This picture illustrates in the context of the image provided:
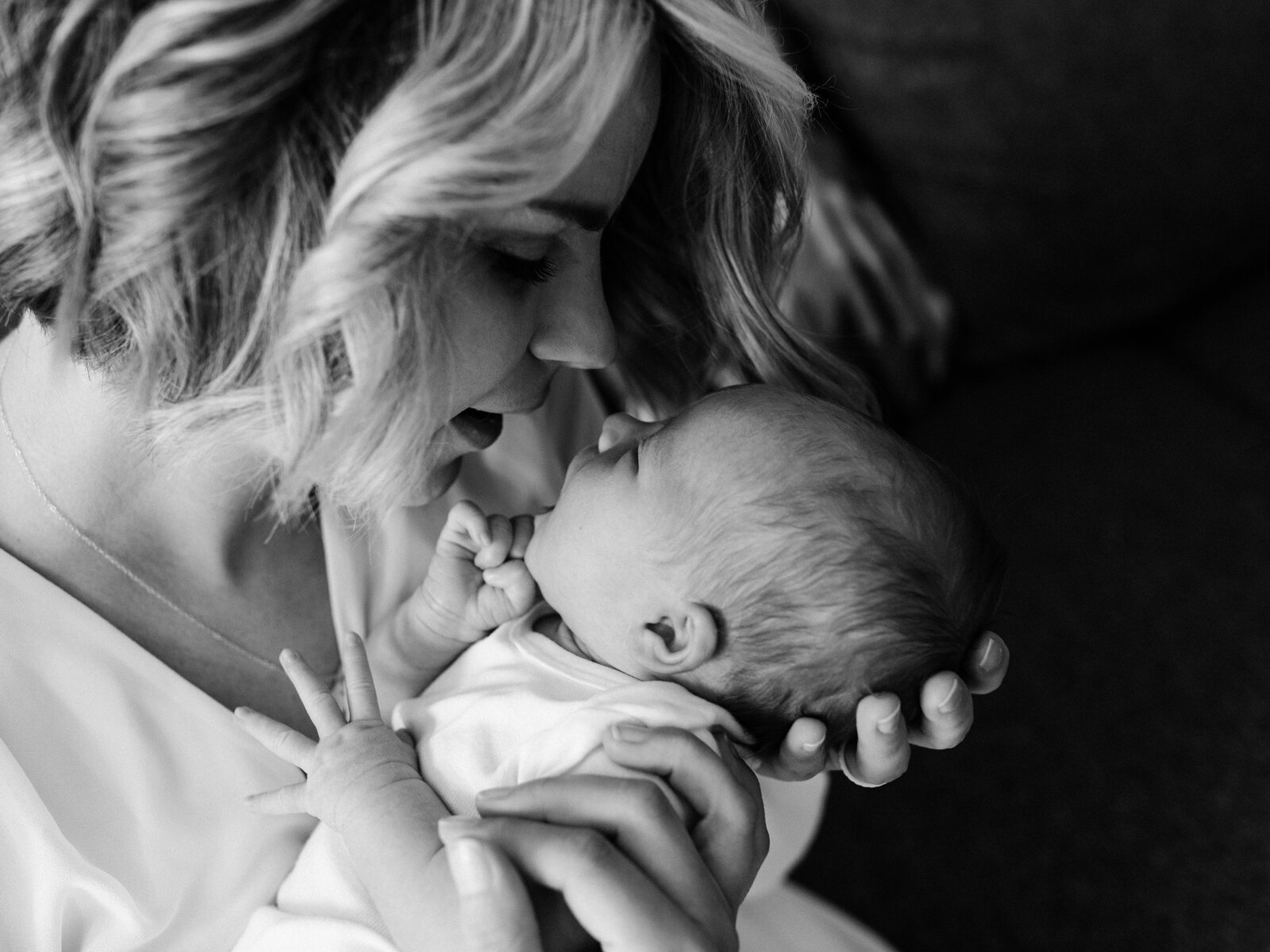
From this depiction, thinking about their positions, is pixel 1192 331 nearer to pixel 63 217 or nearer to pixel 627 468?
pixel 627 468

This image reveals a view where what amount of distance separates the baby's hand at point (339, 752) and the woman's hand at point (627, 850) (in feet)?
0.36

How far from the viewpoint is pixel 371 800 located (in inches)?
36.1

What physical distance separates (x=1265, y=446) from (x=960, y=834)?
873 millimetres

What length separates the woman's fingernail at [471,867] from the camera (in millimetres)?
799

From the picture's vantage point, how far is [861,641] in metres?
0.97

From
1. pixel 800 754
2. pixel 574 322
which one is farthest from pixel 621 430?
pixel 800 754

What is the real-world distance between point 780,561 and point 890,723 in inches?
6.4

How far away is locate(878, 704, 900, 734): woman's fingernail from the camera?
96cm

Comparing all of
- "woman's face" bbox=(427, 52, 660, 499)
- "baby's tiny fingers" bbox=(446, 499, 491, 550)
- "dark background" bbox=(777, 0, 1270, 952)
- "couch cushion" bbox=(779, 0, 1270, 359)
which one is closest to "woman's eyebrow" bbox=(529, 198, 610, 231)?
"woman's face" bbox=(427, 52, 660, 499)

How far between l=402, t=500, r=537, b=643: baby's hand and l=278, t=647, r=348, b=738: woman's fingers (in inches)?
6.5

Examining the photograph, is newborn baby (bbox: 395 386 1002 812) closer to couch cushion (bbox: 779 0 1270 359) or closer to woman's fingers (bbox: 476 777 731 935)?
woman's fingers (bbox: 476 777 731 935)

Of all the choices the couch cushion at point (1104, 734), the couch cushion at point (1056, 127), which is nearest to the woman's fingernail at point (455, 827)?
the couch cushion at point (1104, 734)

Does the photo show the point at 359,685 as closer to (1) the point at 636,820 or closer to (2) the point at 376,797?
(2) the point at 376,797

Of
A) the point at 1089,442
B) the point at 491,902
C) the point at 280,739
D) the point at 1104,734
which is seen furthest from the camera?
the point at 1089,442
